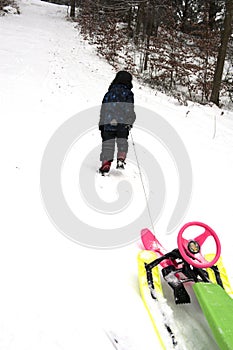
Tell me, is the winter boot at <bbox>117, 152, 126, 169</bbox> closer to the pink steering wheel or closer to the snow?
the snow

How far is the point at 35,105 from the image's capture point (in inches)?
326

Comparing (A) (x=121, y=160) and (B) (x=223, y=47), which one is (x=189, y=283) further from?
(B) (x=223, y=47)

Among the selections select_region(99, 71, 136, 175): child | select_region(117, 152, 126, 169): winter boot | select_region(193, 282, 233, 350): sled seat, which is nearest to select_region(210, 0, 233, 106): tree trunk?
select_region(99, 71, 136, 175): child

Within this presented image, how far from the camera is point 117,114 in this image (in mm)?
5020

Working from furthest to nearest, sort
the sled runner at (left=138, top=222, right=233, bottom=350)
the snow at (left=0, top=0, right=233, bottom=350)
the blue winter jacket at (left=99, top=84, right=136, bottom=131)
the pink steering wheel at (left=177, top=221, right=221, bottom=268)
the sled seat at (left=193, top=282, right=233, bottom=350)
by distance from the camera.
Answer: the blue winter jacket at (left=99, top=84, right=136, bottom=131)
the pink steering wheel at (left=177, top=221, right=221, bottom=268)
the snow at (left=0, top=0, right=233, bottom=350)
the sled runner at (left=138, top=222, right=233, bottom=350)
the sled seat at (left=193, top=282, right=233, bottom=350)

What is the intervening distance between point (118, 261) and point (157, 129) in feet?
17.4

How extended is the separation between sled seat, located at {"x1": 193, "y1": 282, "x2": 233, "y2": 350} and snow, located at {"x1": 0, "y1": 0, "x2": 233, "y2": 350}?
0.27 m

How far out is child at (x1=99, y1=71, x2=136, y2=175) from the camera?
5.02m

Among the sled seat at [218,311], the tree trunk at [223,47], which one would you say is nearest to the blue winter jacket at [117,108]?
the sled seat at [218,311]

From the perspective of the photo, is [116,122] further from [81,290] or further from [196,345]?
[196,345]

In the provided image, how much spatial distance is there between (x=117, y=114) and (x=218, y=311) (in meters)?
3.37

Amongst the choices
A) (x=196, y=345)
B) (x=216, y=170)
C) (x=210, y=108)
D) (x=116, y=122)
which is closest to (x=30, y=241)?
(x=196, y=345)

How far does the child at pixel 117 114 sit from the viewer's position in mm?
5020

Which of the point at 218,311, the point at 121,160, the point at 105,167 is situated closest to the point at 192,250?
the point at 218,311
